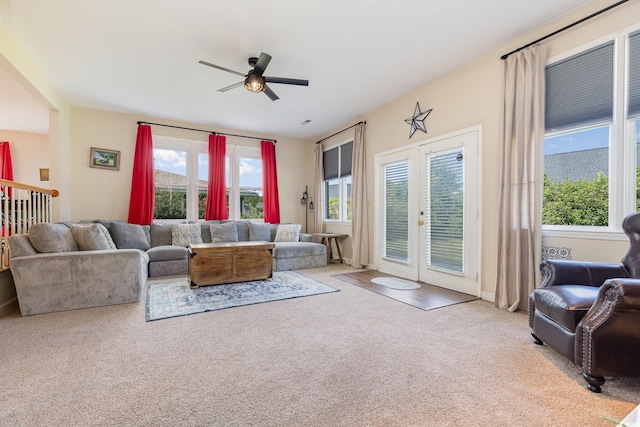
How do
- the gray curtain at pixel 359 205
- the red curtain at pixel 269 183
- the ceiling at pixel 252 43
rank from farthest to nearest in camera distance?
the red curtain at pixel 269 183
the gray curtain at pixel 359 205
the ceiling at pixel 252 43

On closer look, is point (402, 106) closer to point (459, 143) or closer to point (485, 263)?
point (459, 143)

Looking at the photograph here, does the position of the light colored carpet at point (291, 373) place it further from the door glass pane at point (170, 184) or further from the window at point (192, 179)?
the window at point (192, 179)

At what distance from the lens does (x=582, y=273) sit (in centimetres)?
217

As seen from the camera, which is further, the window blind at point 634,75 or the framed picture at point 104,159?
the framed picture at point 104,159

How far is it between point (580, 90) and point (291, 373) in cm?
342

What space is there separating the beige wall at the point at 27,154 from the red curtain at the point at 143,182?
2661 millimetres

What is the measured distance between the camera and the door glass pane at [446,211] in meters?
3.71

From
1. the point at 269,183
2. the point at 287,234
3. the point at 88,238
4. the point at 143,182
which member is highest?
the point at 269,183

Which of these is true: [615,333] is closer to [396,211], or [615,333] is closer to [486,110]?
[486,110]

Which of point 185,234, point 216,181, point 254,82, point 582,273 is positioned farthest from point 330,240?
point 582,273

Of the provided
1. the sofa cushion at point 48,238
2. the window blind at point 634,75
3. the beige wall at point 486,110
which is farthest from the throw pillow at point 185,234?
the window blind at point 634,75

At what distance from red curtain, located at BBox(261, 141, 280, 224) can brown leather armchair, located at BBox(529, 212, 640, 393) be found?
5.10 metres

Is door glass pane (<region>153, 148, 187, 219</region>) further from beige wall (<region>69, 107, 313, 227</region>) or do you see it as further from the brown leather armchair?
the brown leather armchair

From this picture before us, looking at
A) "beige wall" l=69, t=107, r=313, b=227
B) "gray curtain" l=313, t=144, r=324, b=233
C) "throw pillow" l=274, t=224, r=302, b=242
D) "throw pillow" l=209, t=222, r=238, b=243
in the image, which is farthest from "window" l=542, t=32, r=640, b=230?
"beige wall" l=69, t=107, r=313, b=227
